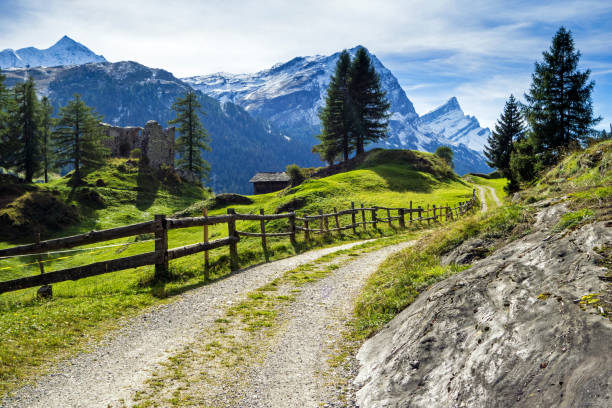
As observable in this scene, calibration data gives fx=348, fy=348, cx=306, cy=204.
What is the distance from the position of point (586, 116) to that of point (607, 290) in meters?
40.9

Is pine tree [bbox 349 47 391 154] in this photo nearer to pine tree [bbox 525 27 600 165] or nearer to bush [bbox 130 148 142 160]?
pine tree [bbox 525 27 600 165]

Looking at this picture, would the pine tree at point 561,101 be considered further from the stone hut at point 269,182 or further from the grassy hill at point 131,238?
the stone hut at point 269,182

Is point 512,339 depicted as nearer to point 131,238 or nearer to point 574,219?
point 574,219

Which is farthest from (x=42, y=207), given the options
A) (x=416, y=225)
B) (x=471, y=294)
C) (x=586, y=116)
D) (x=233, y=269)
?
(x=586, y=116)

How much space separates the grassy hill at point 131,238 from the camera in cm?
666

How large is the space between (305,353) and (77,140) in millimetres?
57075

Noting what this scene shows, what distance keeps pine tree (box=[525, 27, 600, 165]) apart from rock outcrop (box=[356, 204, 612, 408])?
36527 mm

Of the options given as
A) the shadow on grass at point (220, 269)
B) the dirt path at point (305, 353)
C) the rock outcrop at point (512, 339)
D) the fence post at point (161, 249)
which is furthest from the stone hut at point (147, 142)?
the rock outcrop at point (512, 339)

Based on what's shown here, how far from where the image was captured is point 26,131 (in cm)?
5066

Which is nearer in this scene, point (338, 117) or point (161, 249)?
point (161, 249)

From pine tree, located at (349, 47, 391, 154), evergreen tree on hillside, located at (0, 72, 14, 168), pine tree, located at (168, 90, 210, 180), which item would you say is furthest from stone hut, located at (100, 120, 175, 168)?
pine tree, located at (349, 47, 391, 154)

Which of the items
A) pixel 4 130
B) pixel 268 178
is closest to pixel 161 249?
pixel 4 130

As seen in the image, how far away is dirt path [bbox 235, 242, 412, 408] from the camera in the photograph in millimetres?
4742

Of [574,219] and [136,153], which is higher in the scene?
[136,153]
